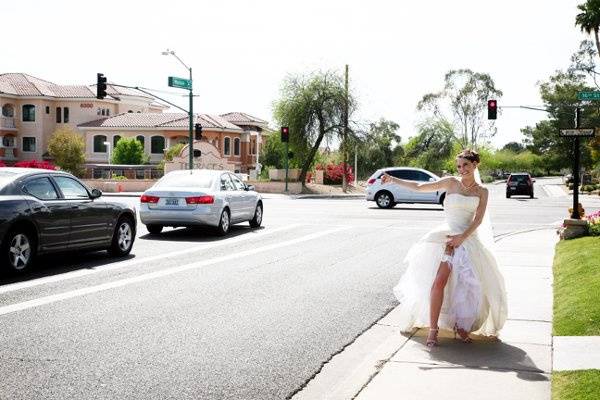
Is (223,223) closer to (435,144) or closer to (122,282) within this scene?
(122,282)

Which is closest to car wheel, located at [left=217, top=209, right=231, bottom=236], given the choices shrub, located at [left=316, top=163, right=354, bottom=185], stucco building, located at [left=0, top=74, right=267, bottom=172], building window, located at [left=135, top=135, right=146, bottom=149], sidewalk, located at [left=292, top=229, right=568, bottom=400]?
sidewalk, located at [left=292, top=229, right=568, bottom=400]

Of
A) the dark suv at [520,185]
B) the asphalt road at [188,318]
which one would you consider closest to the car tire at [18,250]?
the asphalt road at [188,318]

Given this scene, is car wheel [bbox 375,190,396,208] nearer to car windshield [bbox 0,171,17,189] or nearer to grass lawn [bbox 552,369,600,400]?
car windshield [bbox 0,171,17,189]

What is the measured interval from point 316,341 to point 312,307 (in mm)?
1682

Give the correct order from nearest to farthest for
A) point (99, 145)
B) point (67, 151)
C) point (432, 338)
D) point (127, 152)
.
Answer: point (432, 338), point (67, 151), point (127, 152), point (99, 145)

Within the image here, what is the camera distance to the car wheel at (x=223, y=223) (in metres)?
17.3

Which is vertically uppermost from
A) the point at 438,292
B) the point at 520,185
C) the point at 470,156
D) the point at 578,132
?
the point at 578,132

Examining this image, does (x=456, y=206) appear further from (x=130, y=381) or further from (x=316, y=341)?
(x=130, y=381)

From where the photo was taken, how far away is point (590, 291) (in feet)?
27.5

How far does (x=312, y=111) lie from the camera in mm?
56062

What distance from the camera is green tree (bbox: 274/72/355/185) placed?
55.9 meters

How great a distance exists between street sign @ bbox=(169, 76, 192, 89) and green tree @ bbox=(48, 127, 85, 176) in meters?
28.3

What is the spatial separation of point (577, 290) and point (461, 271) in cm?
284

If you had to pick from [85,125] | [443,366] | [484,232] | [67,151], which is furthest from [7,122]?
[443,366]
